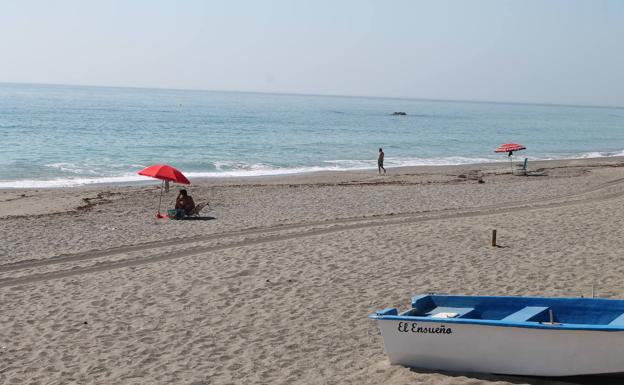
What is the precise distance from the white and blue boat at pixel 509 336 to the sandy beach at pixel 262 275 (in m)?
0.20

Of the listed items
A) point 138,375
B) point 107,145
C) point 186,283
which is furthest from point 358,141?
point 138,375

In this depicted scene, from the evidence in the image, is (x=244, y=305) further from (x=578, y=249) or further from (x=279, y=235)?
(x=578, y=249)

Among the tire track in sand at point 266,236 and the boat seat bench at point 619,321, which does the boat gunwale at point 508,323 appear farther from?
the tire track in sand at point 266,236

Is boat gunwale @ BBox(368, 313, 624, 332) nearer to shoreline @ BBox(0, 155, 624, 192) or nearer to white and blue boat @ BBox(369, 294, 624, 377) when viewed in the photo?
white and blue boat @ BBox(369, 294, 624, 377)

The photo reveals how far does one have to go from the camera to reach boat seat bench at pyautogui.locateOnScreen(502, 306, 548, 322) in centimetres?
752

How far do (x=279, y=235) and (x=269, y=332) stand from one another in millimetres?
6869

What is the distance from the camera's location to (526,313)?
7.70 m

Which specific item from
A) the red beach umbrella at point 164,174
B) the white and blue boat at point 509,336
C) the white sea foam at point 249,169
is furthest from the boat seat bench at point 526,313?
the white sea foam at point 249,169

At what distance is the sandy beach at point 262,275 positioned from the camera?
8.25m

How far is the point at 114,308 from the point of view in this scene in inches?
409

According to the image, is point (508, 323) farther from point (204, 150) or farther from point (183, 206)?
point (204, 150)

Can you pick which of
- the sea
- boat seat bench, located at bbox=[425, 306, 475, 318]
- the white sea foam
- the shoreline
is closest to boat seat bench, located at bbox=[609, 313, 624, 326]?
boat seat bench, located at bbox=[425, 306, 475, 318]

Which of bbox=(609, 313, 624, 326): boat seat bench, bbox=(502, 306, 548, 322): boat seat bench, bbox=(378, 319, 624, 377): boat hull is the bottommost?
bbox=(378, 319, 624, 377): boat hull

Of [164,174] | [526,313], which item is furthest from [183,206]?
[526,313]
